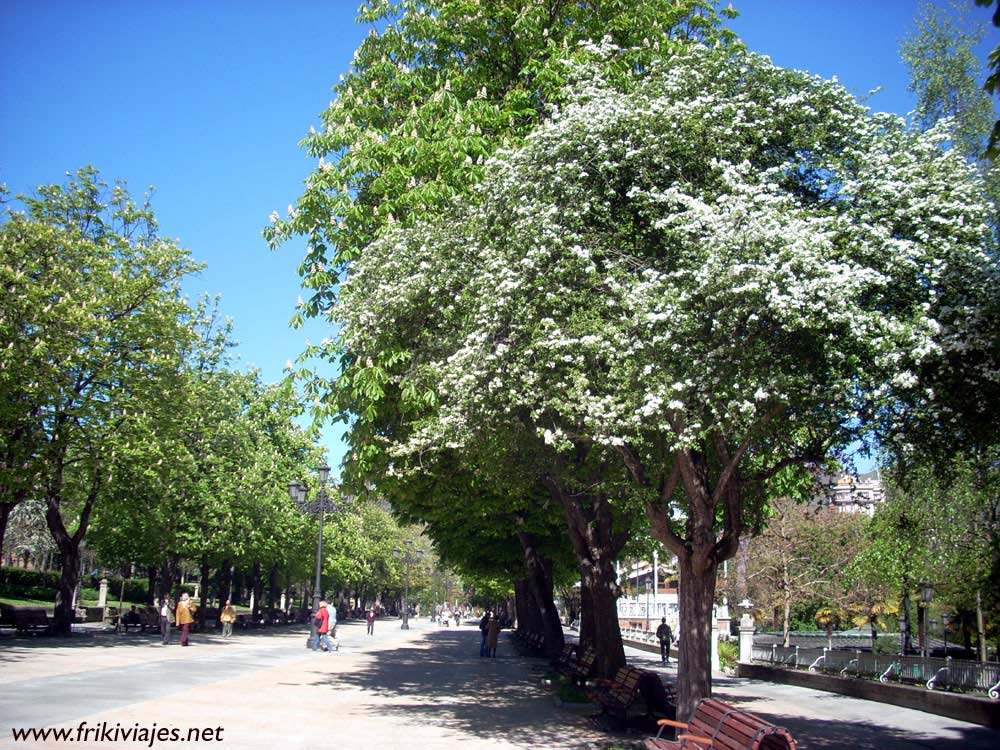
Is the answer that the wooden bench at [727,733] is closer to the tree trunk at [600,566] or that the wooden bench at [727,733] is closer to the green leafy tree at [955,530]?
the tree trunk at [600,566]

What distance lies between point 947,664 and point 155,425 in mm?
23881

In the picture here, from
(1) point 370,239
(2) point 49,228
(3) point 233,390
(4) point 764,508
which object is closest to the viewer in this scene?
(1) point 370,239

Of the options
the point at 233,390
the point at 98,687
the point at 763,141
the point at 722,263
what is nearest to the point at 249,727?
the point at 98,687

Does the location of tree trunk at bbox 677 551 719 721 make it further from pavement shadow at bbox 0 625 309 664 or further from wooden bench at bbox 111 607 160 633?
wooden bench at bbox 111 607 160 633

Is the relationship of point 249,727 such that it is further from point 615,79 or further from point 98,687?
point 615,79

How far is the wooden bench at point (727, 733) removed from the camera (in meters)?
7.88

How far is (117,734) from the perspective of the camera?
1030 centimetres

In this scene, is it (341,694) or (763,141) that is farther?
(341,694)

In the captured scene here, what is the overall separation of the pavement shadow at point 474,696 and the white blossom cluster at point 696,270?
483cm

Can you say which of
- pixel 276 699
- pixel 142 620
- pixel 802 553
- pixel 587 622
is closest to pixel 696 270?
pixel 276 699

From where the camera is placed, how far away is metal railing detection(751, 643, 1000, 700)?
18123 millimetres

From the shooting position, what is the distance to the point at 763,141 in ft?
38.1

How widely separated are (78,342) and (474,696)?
14.8 meters

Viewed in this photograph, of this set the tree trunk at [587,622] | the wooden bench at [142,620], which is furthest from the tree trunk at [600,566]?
the wooden bench at [142,620]
